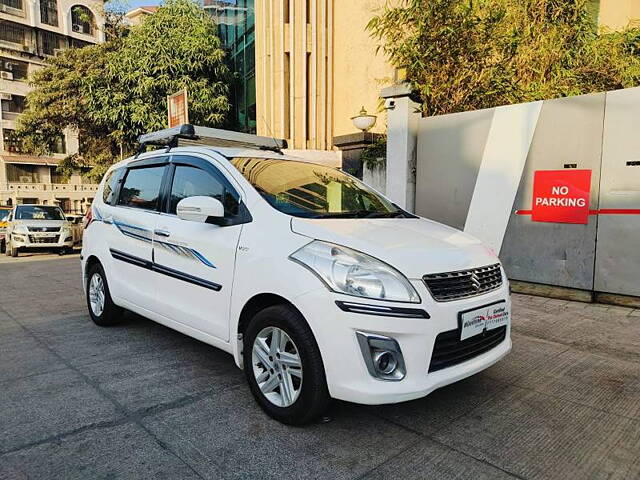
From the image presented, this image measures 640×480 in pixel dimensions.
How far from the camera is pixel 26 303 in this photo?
604 centimetres

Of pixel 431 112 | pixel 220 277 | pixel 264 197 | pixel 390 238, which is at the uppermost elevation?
pixel 431 112

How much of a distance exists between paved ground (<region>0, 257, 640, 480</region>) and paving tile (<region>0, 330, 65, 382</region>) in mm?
18

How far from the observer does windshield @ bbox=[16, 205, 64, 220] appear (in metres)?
13.5

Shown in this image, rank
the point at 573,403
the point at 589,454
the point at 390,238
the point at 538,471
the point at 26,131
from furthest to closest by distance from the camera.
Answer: the point at 26,131, the point at 573,403, the point at 390,238, the point at 589,454, the point at 538,471

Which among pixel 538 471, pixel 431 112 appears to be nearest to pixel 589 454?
pixel 538 471

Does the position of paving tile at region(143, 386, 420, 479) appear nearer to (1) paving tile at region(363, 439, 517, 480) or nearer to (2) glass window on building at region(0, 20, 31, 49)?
(1) paving tile at region(363, 439, 517, 480)

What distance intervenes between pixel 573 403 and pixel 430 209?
4.35m

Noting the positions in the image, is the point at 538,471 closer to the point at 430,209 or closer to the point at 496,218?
the point at 496,218

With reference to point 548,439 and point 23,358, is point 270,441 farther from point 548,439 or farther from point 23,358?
point 23,358

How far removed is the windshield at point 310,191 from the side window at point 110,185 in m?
1.94

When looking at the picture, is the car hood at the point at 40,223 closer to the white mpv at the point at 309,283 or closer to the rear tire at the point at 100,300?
the rear tire at the point at 100,300

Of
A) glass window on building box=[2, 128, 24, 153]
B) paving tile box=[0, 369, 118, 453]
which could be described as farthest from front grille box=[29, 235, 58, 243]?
glass window on building box=[2, 128, 24, 153]

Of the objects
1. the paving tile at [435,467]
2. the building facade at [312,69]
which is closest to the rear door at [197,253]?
the paving tile at [435,467]

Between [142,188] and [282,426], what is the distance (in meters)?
2.58
